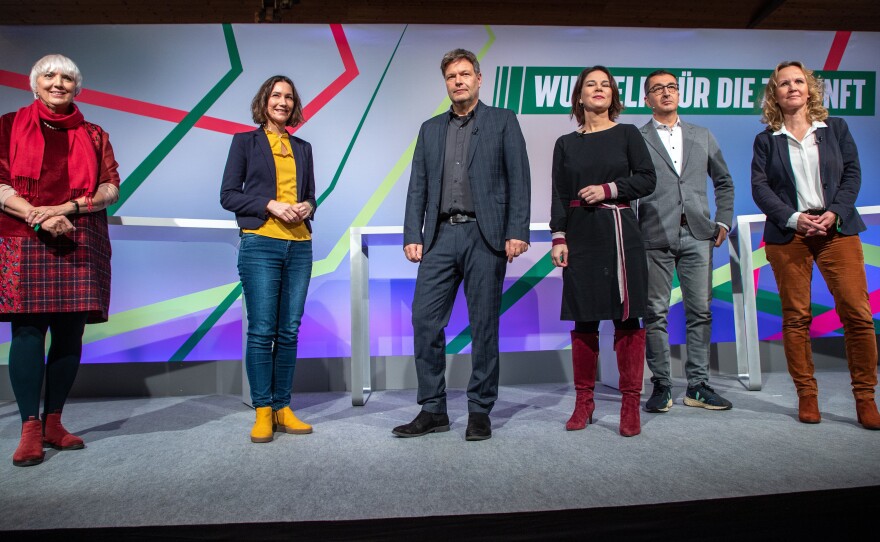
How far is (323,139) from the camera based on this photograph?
4121mm

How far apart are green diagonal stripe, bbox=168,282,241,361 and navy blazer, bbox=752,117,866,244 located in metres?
2.99

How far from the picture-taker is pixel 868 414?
2.32 metres

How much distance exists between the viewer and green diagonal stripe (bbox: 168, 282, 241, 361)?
3949mm

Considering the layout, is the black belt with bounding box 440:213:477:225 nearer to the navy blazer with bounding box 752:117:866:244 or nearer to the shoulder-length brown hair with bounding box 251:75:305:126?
the shoulder-length brown hair with bounding box 251:75:305:126

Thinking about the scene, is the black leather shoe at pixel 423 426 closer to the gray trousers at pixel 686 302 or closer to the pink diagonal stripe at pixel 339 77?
the gray trousers at pixel 686 302

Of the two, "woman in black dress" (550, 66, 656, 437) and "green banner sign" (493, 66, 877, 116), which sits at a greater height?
"green banner sign" (493, 66, 877, 116)

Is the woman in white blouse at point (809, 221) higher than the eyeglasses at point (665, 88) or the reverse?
the reverse

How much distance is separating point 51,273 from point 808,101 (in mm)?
2965

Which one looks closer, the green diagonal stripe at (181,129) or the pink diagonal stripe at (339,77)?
the green diagonal stripe at (181,129)

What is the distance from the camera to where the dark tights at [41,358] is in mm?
2209

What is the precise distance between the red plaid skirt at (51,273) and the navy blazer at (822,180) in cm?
260

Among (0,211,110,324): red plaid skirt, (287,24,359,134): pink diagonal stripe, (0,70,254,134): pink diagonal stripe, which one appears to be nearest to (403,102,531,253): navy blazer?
(0,211,110,324): red plaid skirt

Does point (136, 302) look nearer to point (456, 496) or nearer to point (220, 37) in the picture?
point (220, 37)

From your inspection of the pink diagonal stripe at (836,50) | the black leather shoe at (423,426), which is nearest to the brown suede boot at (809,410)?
the black leather shoe at (423,426)
